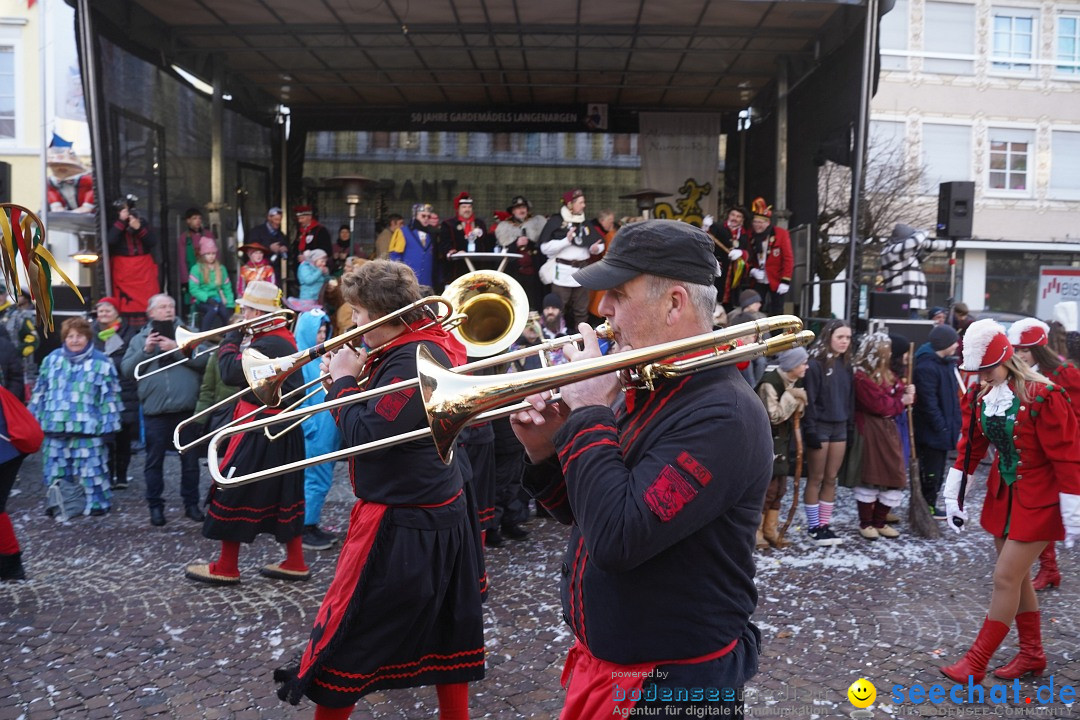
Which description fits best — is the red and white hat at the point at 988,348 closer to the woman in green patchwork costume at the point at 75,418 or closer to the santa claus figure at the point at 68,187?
the woman in green patchwork costume at the point at 75,418

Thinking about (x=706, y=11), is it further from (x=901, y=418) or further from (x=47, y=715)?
(x=47, y=715)

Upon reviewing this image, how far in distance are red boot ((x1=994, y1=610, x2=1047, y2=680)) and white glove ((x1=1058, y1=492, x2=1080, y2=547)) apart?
507mm

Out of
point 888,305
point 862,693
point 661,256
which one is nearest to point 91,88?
point 661,256

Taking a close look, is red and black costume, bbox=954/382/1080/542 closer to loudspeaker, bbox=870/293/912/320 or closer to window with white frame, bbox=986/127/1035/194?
loudspeaker, bbox=870/293/912/320

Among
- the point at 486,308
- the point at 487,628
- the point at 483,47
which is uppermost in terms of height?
the point at 483,47

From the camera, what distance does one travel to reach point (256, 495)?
4977mm

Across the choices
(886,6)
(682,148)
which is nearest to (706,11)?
(886,6)

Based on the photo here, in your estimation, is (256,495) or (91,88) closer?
(256,495)

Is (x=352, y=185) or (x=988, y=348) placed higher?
(x=352, y=185)

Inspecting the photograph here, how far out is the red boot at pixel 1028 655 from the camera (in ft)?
13.2

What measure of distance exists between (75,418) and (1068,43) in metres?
28.9

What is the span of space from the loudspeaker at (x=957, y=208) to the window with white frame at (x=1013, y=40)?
14664mm

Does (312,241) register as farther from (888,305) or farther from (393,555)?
(393,555)

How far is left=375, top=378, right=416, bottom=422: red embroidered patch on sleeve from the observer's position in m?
3.01
